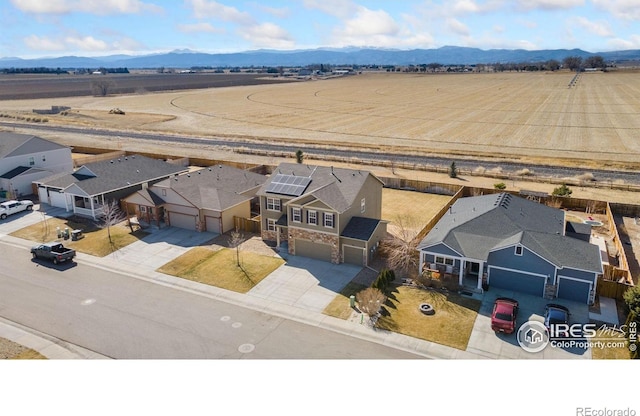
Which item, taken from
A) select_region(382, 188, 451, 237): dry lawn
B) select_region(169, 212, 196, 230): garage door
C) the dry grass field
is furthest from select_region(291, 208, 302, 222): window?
the dry grass field

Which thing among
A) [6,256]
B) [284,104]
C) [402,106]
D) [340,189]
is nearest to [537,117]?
[402,106]

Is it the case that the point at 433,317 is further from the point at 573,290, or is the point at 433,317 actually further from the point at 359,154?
the point at 359,154

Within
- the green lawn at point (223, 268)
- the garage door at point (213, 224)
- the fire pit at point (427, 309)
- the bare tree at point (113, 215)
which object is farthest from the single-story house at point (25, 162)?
the fire pit at point (427, 309)

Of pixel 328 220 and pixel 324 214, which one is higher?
pixel 324 214

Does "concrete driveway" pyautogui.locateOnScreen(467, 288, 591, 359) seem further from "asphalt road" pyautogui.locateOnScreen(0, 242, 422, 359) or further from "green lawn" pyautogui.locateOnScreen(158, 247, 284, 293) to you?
"green lawn" pyautogui.locateOnScreen(158, 247, 284, 293)

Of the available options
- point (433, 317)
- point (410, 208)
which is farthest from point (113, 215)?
point (433, 317)

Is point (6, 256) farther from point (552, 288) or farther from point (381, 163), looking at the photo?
point (381, 163)
